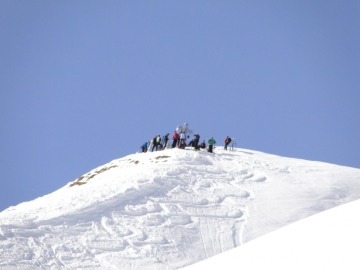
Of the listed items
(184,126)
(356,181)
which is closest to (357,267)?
(356,181)

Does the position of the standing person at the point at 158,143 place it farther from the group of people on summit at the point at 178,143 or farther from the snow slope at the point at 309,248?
the snow slope at the point at 309,248

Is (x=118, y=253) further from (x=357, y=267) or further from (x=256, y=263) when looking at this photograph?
(x=357, y=267)

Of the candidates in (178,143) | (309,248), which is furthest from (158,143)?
(309,248)

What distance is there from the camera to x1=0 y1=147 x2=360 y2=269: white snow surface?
817 inches

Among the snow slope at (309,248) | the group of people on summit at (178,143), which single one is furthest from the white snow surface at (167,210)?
the snow slope at (309,248)

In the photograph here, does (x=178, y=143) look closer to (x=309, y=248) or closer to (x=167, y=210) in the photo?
(x=167, y=210)

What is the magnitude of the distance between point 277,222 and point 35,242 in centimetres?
1080

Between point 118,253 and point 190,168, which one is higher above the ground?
point 190,168

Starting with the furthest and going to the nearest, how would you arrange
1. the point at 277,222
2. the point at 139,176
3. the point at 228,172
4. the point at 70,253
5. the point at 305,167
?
1. the point at 305,167
2. the point at 228,172
3. the point at 139,176
4. the point at 277,222
5. the point at 70,253

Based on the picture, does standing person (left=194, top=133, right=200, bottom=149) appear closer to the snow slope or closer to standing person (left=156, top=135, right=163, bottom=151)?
standing person (left=156, top=135, right=163, bottom=151)

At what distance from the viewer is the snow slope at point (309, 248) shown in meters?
8.63

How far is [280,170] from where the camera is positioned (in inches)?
1220

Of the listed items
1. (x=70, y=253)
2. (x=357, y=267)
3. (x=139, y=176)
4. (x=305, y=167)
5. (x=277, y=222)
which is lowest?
(x=357, y=267)

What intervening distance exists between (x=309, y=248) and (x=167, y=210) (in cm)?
1550
